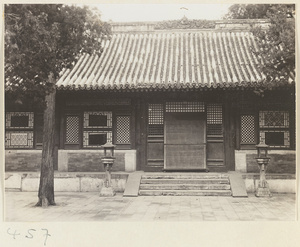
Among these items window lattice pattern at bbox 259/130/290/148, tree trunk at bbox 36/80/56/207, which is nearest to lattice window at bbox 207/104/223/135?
window lattice pattern at bbox 259/130/290/148

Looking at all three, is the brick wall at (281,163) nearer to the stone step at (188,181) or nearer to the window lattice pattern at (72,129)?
the stone step at (188,181)

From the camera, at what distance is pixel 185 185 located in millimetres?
9906

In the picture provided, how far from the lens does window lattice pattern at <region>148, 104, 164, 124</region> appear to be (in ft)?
37.0

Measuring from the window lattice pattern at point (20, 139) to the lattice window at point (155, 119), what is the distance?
3722 millimetres

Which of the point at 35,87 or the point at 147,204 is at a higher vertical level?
the point at 35,87

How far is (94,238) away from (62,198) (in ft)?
13.6

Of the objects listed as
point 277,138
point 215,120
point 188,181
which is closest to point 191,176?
point 188,181

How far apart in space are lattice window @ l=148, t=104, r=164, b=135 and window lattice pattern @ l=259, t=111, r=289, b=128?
9.84 feet

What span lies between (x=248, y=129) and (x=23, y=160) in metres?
6.96

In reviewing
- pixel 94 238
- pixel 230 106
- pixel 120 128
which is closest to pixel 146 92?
pixel 120 128

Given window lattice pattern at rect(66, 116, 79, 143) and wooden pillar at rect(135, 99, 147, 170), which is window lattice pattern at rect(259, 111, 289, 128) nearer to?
wooden pillar at rect(135, 99, 147, 170)

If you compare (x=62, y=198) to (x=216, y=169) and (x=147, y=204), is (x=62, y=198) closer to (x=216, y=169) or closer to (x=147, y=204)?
(x=147, y=204)

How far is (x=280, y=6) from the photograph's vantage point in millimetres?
6668

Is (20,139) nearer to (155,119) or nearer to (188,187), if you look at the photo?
(155,119)
